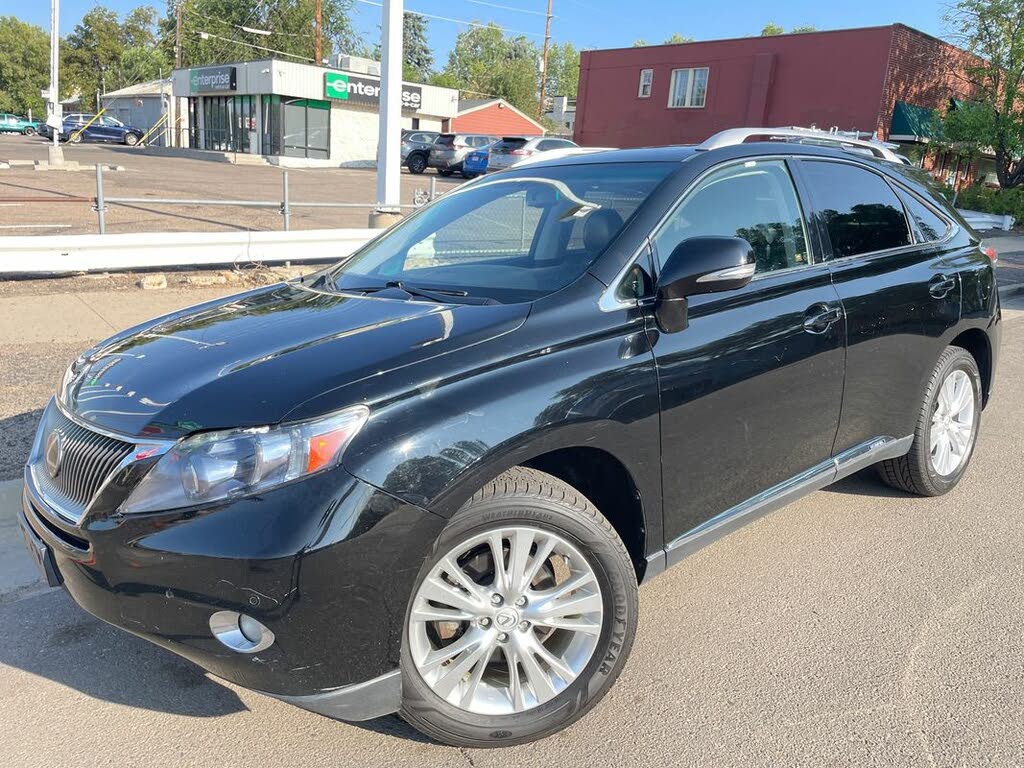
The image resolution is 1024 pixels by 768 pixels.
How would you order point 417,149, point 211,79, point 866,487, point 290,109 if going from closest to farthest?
point 866,487 < point 417,149 < point 290,109 < point 211,79

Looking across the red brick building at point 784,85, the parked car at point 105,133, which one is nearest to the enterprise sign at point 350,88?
the red brick building at point 784,85

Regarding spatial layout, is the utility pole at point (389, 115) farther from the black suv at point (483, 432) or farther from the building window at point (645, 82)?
the building window at point (645, 82)

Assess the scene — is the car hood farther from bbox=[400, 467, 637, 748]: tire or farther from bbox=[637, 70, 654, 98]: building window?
bbox=[637, 70, 654, 98]: building window

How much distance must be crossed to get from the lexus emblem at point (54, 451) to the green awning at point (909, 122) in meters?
30.2

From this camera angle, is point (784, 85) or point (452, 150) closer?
point (784, 85)

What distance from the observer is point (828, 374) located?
3490 millimetres

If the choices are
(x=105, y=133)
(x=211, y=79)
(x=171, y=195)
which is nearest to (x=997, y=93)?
(x=171, y=195)

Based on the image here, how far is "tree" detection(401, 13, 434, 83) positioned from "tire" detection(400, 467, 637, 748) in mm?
90773

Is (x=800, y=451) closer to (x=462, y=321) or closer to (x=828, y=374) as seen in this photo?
(x=828, y=374)

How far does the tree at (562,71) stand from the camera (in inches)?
4107

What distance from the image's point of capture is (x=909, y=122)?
93.5 feet

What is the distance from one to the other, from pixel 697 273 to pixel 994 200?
80.4 ft

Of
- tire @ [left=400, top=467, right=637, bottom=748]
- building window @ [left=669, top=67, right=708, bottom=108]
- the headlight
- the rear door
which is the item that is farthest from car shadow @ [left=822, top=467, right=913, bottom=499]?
building window @ [left=669, top=67, right=708, bottom=108]

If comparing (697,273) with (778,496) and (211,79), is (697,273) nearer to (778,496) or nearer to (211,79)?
(778,496)
